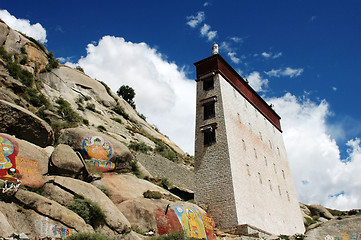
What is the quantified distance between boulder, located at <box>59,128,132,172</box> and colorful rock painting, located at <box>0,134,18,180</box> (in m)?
5.49

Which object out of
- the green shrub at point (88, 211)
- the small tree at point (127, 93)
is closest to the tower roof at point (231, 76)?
the green shrub at point (88, 211)

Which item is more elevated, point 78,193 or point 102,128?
point 102,128

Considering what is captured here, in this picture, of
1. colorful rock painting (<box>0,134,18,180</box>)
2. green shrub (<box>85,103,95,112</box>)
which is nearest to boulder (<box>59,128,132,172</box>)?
colorful rock painting (<box>0,134,18,180</box>)

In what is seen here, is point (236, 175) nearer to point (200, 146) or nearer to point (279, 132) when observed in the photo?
point (200, 146)

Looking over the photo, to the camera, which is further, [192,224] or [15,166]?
[192,224]

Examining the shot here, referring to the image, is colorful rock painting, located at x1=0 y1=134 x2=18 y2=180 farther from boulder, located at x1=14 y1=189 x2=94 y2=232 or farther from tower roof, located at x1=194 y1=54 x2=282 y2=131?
tower roof, located at x1=194 y1=54 x2=282 y2=131

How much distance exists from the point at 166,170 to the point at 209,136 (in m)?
10.8

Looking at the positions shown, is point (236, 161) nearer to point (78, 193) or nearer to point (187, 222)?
point (187, 222)

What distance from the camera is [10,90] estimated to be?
72.5ft

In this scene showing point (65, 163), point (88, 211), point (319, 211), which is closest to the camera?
point (88, 211)

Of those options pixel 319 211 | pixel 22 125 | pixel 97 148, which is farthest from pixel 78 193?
pixel 319 211

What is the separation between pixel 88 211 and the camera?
466 inches

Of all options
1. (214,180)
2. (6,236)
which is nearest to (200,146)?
(214,180)

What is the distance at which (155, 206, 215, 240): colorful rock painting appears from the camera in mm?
14828
